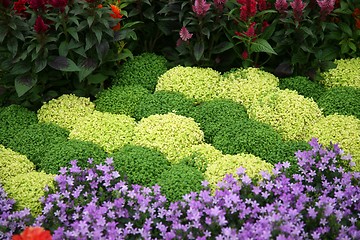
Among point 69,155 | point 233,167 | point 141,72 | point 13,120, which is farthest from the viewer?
point 141,72

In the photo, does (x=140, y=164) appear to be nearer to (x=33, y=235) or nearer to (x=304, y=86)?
(x=33, y=235)

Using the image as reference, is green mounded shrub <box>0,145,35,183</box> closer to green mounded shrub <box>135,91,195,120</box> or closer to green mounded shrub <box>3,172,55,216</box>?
green mounded shrub <box>3,172,55,216</box>

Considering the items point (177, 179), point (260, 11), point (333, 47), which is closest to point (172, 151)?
point (177, 179)

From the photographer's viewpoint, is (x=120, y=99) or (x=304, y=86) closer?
(x=120, y=99)

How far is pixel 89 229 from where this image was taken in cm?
327

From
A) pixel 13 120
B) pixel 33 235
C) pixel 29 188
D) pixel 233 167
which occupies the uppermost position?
pixel 33 235

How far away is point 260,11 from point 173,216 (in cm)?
252

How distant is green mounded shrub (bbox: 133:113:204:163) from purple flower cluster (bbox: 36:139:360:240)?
530mm

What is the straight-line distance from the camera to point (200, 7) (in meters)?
4.62

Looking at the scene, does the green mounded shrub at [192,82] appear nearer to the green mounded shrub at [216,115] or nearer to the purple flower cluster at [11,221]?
the green mounded shrub at [216,115]

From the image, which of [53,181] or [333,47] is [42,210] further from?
[333,47]

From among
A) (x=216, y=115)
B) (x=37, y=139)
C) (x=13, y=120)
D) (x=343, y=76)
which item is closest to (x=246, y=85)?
(x=216, y=115)

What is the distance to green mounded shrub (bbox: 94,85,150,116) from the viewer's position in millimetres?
4723

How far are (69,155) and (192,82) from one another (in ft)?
4.77
